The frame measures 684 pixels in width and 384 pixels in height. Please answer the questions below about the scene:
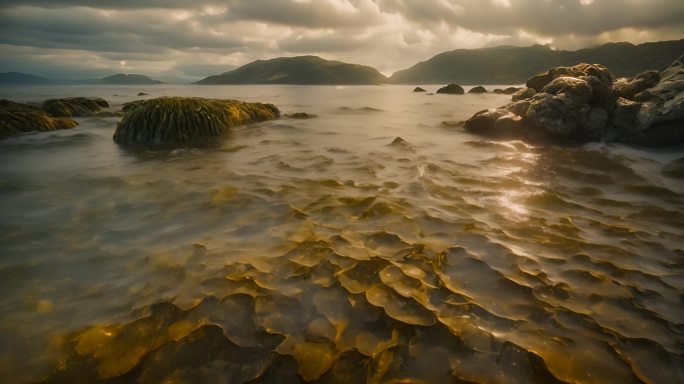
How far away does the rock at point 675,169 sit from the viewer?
24.6 feet

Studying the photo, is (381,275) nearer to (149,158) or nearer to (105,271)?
(105,271)

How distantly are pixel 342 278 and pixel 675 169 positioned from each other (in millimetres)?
9138

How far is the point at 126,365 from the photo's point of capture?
2.52 metres

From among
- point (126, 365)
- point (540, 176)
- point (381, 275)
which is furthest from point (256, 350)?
point (540, 176)

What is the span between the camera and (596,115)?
39.0 feet

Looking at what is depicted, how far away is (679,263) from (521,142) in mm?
8364

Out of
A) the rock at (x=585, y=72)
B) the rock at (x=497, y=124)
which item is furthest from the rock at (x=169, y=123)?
the rock at (x=585, y=72)

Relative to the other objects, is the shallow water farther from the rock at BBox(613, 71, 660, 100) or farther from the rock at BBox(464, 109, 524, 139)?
the rock at BBox(613, 71, 660, 100)

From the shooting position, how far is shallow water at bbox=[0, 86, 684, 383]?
8.40 ft

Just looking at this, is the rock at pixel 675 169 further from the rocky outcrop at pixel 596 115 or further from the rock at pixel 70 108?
the rock at pixel 70 108

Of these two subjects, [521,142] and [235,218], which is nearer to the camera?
[235,218]

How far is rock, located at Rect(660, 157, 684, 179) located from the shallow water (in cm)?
94

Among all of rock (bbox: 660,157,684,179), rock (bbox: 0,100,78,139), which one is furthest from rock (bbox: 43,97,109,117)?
rock (bbox: 660,157,684,179)

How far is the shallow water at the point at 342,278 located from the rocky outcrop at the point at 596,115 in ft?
16.2
